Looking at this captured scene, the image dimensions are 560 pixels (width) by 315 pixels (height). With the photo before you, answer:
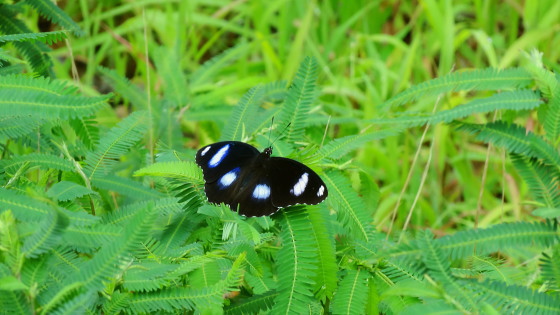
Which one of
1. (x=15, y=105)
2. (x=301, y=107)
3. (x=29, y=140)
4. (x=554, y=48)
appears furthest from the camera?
(x=554, y=48)

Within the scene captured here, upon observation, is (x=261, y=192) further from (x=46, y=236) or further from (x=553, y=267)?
(x=553, y=267)

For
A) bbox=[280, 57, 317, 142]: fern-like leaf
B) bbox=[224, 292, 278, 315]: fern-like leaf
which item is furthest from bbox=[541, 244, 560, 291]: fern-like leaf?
bbox=[280, 57, 317, 142]: fern-like leaf

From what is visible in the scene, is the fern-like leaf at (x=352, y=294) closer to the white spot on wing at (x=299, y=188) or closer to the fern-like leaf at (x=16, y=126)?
the white spot on wing at (x=299, y=188)

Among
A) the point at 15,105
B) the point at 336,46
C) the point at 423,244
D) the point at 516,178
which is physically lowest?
the point at 516,178

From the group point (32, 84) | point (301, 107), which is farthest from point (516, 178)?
point (32, 84)

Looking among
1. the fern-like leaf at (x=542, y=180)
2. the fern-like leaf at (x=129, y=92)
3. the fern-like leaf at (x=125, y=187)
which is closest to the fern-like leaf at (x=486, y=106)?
the fern-like leaf at (x=542, y=180)

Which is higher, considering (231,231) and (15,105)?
(15,105)

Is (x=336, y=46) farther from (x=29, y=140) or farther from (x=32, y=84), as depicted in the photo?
(x=32, y=84)

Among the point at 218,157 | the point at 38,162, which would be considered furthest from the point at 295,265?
the point at 38,162
